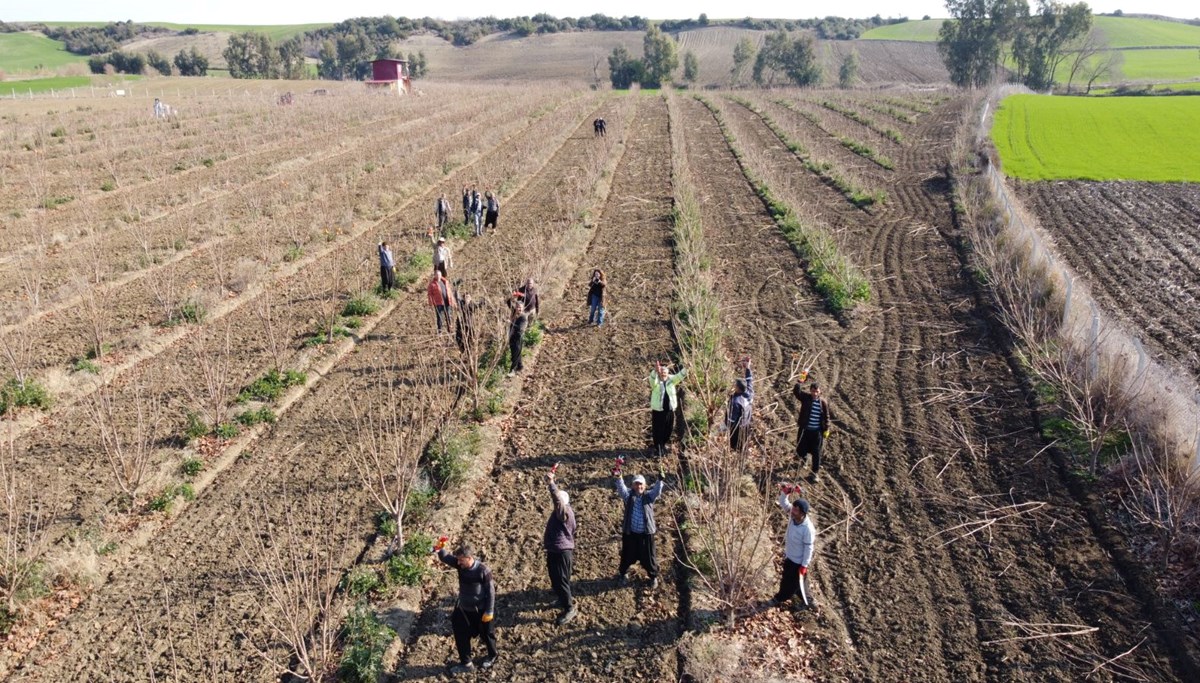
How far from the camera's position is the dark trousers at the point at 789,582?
7802 mm

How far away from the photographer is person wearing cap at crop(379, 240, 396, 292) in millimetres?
16672

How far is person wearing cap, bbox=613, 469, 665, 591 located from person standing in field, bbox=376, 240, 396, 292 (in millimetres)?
10336

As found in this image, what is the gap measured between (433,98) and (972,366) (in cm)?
5962

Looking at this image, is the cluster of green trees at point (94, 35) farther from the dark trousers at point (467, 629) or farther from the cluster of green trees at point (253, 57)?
the dark trousers at point (467, 629)

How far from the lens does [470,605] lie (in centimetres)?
694

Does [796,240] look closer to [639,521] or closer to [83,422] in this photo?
[639,521]

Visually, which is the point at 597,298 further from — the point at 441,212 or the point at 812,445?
the point at 441,212

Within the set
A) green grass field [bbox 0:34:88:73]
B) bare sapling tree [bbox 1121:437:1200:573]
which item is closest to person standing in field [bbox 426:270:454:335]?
bare sapling tree [bbox 1121:437:1200:573]

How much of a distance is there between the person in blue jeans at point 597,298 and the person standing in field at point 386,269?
4689mm

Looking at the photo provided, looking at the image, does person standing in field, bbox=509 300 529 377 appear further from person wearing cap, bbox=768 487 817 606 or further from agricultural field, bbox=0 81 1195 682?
person wearing cap, bbox=768 487 817 606

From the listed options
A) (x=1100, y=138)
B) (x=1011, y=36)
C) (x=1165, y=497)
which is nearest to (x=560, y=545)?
(x=1165, y=497)

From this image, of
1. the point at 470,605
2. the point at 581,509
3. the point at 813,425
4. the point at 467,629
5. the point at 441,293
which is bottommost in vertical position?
the point at 581,509

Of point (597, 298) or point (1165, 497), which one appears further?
point (597, 298)

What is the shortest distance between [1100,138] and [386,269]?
39171mm
